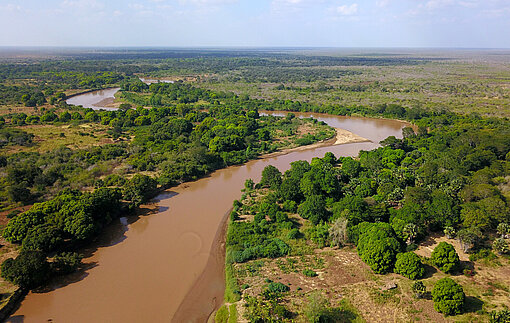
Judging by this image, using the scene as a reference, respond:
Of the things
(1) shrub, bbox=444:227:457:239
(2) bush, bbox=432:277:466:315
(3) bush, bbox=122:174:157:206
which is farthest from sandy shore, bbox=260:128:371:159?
(2) bush, bbox=432:277:466:315

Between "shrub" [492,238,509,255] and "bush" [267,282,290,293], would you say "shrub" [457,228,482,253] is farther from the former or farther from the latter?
"bush" [267,282,290,293]

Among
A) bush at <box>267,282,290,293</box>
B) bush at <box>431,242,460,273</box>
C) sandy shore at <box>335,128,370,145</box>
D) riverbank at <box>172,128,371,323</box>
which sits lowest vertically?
riverbank at <box>172,128,371,323</box>

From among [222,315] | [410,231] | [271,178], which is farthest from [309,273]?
[271,178]

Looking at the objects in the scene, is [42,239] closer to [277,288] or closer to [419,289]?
[277,288]

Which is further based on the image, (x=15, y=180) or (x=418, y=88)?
(x=418, y=88)

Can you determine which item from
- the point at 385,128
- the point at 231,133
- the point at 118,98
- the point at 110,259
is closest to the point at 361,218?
the point at 110,259

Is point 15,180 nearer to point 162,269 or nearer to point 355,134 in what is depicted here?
point 162,269

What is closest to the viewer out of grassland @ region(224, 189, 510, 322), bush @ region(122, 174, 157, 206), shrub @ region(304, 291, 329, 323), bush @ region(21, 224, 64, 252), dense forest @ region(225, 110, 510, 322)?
shrub @ region(304, 291, 329, 323)
